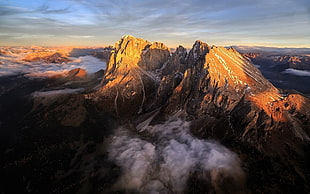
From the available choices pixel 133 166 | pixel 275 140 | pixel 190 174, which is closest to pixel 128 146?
pixel 133 166

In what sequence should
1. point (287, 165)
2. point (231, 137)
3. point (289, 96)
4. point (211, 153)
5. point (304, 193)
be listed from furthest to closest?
point (289, 96), point (231, 137), point (211, 153), point (287, 165), point (304, 193)

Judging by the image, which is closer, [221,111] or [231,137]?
[231,137]

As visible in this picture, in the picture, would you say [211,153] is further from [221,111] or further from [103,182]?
[103,182]

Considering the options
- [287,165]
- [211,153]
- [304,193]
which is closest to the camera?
[304,193]

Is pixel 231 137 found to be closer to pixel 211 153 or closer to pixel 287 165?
pixel 211 153

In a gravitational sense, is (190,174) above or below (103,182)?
above

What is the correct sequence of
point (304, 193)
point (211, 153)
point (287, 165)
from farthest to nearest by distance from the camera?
point (211, 153)
point (287, 165)
point (304, 193)

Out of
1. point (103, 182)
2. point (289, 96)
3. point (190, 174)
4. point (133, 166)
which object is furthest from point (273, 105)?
point (103, 182)

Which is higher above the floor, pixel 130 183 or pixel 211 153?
pixel 211 153

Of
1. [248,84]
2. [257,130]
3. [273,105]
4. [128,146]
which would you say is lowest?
[128,146]
